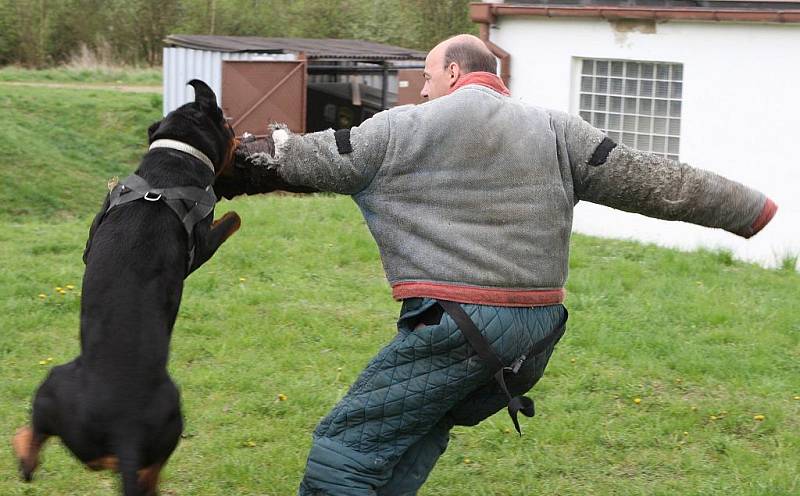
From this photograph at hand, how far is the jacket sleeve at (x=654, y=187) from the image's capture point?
12.3 ft

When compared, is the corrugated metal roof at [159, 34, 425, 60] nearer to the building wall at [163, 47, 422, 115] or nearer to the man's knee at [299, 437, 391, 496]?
the building wall at [163, 47, 422, 115]

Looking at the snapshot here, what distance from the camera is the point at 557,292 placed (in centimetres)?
377

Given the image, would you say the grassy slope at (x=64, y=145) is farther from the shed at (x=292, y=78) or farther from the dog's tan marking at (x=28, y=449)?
the dog's tan marking at (x=28, y=449)

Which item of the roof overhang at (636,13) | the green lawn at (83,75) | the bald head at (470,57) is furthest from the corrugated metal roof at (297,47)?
the bald head at (470,57)

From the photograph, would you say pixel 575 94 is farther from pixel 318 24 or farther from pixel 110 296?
pixel 318 24

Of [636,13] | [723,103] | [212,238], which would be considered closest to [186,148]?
[212,238]

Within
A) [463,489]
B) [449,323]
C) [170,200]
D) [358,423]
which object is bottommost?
[463,489]

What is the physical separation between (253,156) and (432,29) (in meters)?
26.0

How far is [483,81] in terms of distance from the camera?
371 centimetres

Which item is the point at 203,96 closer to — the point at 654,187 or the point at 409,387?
the point at 409,387

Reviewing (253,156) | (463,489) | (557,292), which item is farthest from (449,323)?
(463,489)

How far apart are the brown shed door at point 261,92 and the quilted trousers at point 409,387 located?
15.4 m

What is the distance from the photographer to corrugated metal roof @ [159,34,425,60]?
20.6m

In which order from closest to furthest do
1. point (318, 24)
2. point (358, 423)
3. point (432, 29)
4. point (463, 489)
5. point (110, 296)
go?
point (110, 296)
point (358, 423)
point (463, 489)
point (432, 29)
point (318, 24)
